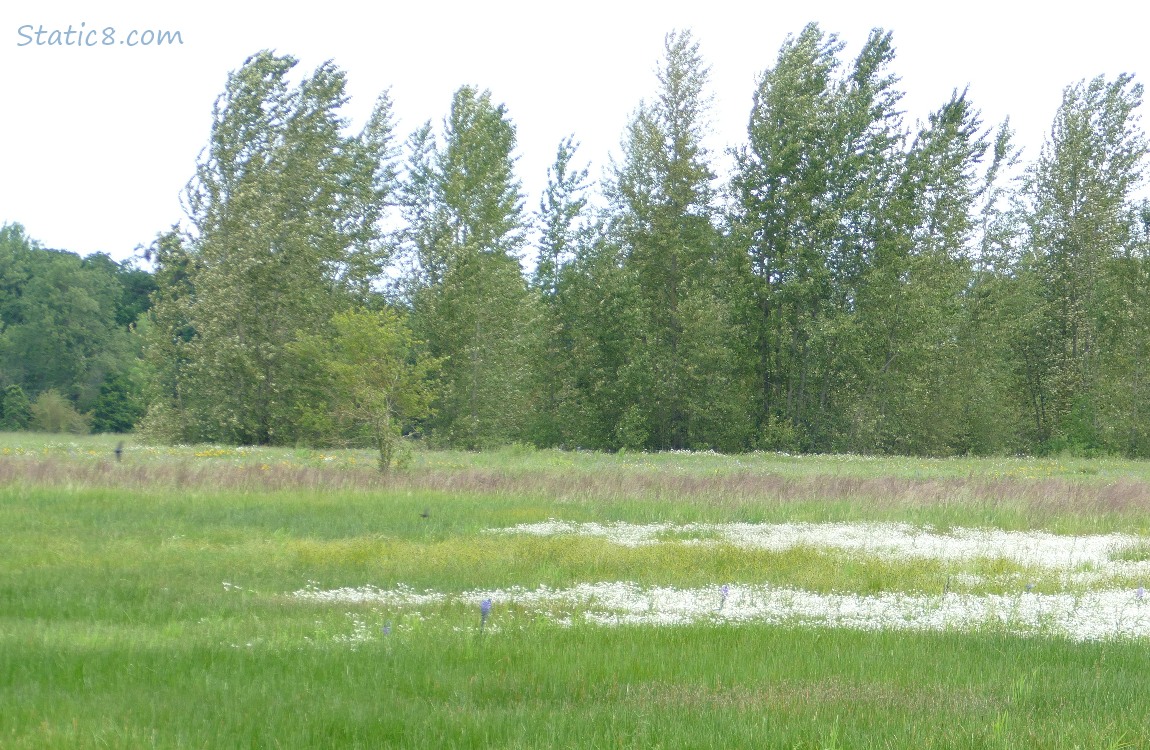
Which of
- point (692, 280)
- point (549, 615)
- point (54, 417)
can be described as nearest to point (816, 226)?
point (692, 280)

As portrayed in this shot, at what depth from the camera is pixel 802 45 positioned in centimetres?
4853

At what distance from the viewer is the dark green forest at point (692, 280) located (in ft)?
145

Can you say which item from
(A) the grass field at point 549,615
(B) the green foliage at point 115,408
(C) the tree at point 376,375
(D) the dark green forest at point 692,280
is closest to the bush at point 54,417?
(B) the green foliage at point 115,408

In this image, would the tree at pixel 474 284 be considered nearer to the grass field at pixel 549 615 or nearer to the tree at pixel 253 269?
the tree at pixel 253 269

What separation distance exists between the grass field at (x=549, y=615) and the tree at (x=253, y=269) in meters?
19.6

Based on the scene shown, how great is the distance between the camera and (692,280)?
165 feet

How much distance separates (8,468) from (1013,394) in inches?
2129

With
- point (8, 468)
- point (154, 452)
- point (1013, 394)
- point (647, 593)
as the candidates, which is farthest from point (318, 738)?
point (1013, 394)

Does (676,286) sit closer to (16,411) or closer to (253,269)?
(253,269)

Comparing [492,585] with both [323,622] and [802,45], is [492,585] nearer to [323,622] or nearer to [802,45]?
[323,622]

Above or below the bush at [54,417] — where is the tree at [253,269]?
above

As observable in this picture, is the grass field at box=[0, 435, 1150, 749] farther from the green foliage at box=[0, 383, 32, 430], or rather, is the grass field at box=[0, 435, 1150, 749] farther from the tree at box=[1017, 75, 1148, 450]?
the green foliage at box=[0, 383, 32, 430]

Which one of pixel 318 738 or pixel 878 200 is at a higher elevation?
pixel 878 200

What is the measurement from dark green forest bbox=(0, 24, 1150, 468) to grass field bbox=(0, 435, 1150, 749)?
2222 cm
